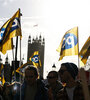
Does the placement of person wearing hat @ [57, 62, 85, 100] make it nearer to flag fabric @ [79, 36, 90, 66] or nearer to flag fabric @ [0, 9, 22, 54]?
flag fabric @ [79, 36, 90, 66]

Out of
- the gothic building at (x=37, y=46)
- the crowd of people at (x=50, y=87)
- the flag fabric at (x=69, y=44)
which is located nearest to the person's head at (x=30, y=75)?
the crowd of people at (x=50, y=87)

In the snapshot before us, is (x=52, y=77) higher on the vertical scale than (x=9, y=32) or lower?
lower

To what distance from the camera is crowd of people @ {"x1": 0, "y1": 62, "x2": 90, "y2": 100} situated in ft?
10.6

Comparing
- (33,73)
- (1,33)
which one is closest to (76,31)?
(1,33)

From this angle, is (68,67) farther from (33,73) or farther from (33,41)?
(33,41)

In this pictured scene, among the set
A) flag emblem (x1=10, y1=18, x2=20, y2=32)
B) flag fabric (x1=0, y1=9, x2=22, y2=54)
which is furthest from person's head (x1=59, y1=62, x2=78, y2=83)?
flag emblem (x1=10, y1=18, x2=20, y2=32)

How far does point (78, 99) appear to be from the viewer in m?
3.08

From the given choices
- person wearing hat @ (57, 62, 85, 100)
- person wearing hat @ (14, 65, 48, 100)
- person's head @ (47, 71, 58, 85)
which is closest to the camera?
person wearing hat @ (57, 62, 85, 100)

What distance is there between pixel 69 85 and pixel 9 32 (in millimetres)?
4244

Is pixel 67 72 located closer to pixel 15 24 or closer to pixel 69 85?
pixel 69 85

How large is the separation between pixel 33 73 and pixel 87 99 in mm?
2173

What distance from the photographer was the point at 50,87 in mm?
4223

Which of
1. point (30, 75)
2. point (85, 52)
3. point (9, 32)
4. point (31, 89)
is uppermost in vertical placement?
point (9, 32)

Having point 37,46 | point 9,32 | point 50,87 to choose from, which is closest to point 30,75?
point 50,87
